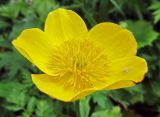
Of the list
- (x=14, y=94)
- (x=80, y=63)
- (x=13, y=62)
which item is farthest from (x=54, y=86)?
(x=13, y=62)

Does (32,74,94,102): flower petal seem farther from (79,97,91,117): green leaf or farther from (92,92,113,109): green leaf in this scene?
(92,92,113,109): green leaf

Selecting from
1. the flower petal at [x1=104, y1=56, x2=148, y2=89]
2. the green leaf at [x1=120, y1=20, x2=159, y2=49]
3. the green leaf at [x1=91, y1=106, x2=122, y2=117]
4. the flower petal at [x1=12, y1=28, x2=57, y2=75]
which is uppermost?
the flower petal at [x1=12, y1=28, x2=57, y2=75]

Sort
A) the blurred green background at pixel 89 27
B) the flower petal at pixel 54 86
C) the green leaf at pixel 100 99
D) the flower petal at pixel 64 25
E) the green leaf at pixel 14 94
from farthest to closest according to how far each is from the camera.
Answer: the blurred green background at pixel 89 27 → the green leaf at pixel 100 99 → the green leaf at pixel 14 94 → the flower petal at pixel 64 25 → the flower petal at pixel 54 86

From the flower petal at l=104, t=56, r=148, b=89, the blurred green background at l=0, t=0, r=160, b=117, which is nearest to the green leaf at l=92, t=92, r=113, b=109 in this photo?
the blurred green background at l=0, t=0, r=160, b=117

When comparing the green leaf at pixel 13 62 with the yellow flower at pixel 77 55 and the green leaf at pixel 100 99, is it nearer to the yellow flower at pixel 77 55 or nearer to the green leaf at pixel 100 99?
the green leaf at pixel 100 99

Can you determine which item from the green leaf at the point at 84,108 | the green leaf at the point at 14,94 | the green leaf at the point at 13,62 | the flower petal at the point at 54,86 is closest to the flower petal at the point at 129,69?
the flower petal at the point at 54,86

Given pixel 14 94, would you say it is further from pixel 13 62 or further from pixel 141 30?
pixel 141 30
